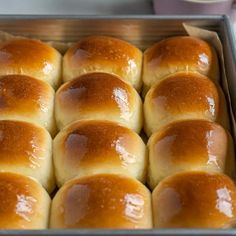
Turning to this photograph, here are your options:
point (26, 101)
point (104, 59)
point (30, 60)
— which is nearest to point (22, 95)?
point (26, 101)

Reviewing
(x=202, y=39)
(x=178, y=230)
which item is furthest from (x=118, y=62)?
(x=178, y=230)

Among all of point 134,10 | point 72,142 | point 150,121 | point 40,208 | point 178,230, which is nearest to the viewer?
point 178,230

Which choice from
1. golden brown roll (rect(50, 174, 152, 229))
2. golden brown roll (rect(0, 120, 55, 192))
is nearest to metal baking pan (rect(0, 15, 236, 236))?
golden brown roll (rect(0, 120, 55, 192))

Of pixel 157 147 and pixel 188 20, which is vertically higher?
pixel 188 20

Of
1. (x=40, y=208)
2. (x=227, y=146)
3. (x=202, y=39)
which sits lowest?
(x=40, y=208)

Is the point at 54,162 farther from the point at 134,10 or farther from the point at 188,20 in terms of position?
the point at 134,10

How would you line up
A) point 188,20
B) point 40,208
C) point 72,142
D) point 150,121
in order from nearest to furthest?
point 40,208 < point 72,142 < point 150,121 < point 188,20

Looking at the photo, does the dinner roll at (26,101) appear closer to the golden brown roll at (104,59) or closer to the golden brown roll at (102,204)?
the golden brown roll at (104,59)

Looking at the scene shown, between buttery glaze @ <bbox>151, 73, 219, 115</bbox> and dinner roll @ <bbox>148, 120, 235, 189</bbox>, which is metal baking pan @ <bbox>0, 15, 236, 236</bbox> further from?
dinner roll @ <bbox>148, 120, 235, 189</bbox>
